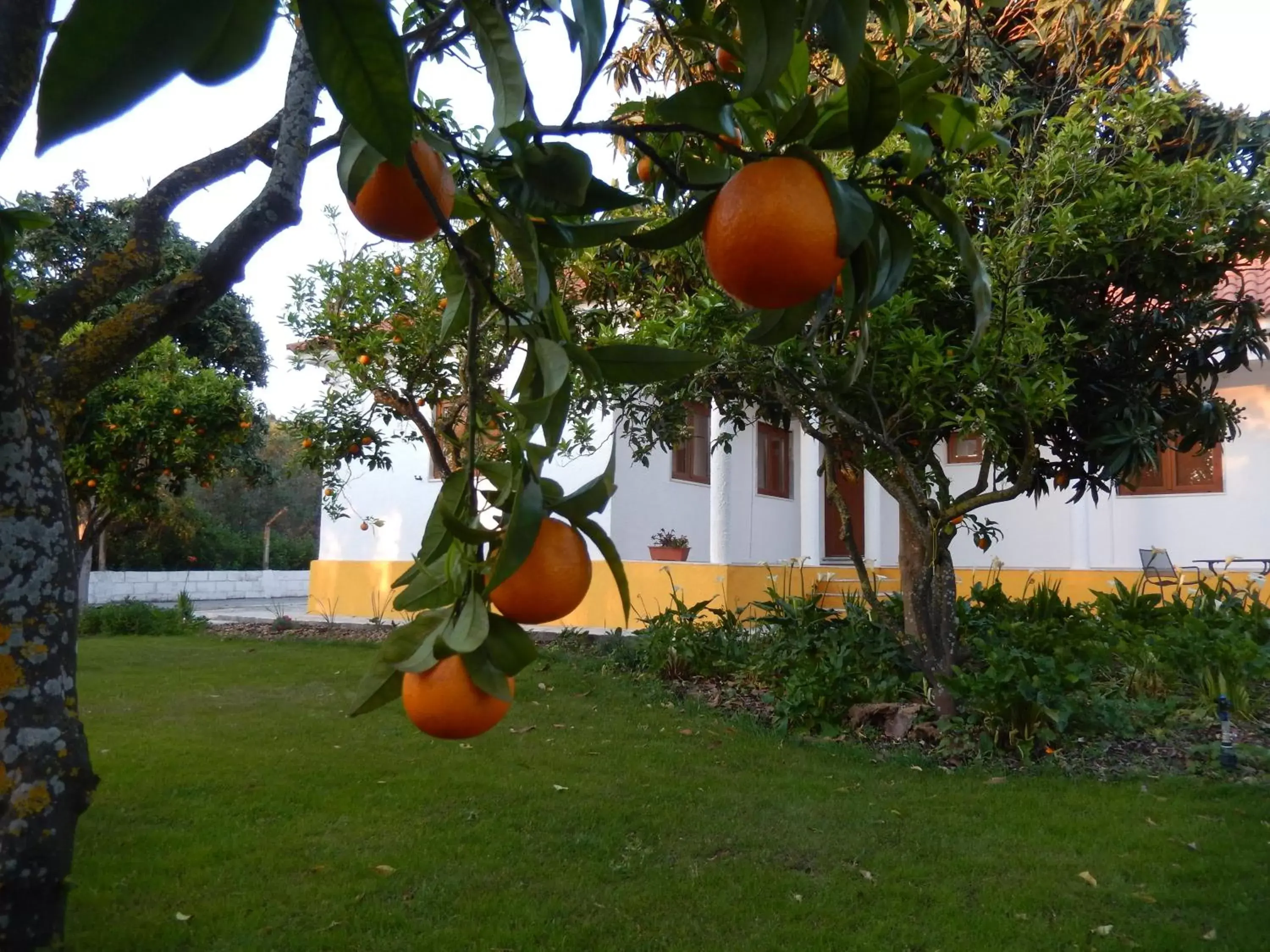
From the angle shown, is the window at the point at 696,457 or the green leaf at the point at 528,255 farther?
the window at the point at 696,457

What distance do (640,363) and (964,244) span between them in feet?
1.06

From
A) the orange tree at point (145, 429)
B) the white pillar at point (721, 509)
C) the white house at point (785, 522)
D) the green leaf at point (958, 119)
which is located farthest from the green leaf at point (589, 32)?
the white pillar at point (721, 509)

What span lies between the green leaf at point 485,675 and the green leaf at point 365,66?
40 cm

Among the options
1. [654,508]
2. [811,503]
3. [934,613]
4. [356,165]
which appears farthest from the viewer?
[811,503]

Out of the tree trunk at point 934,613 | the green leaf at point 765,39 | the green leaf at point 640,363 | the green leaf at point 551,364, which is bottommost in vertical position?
the tree trunk at point 934,613

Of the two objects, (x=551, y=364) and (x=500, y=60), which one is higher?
(x=500, y=60)

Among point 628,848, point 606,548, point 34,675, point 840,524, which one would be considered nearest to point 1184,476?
point 840,524

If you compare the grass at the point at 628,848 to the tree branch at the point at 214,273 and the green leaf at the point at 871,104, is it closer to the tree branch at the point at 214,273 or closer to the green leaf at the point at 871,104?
the tree branch at the point at 214,273

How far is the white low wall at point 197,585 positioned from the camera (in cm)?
1734

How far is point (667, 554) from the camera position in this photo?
1057 cm

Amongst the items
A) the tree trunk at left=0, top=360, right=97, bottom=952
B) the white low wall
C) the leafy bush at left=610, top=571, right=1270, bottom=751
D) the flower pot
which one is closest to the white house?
the flower pot

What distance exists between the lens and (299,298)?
7.99 meters

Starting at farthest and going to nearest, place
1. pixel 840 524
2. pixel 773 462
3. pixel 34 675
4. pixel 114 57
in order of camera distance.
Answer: pixel 773 462 → pixel 840 524 → pixel 34 675 → pixel 114 57

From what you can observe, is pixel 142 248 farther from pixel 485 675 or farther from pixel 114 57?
pixel 114 57
